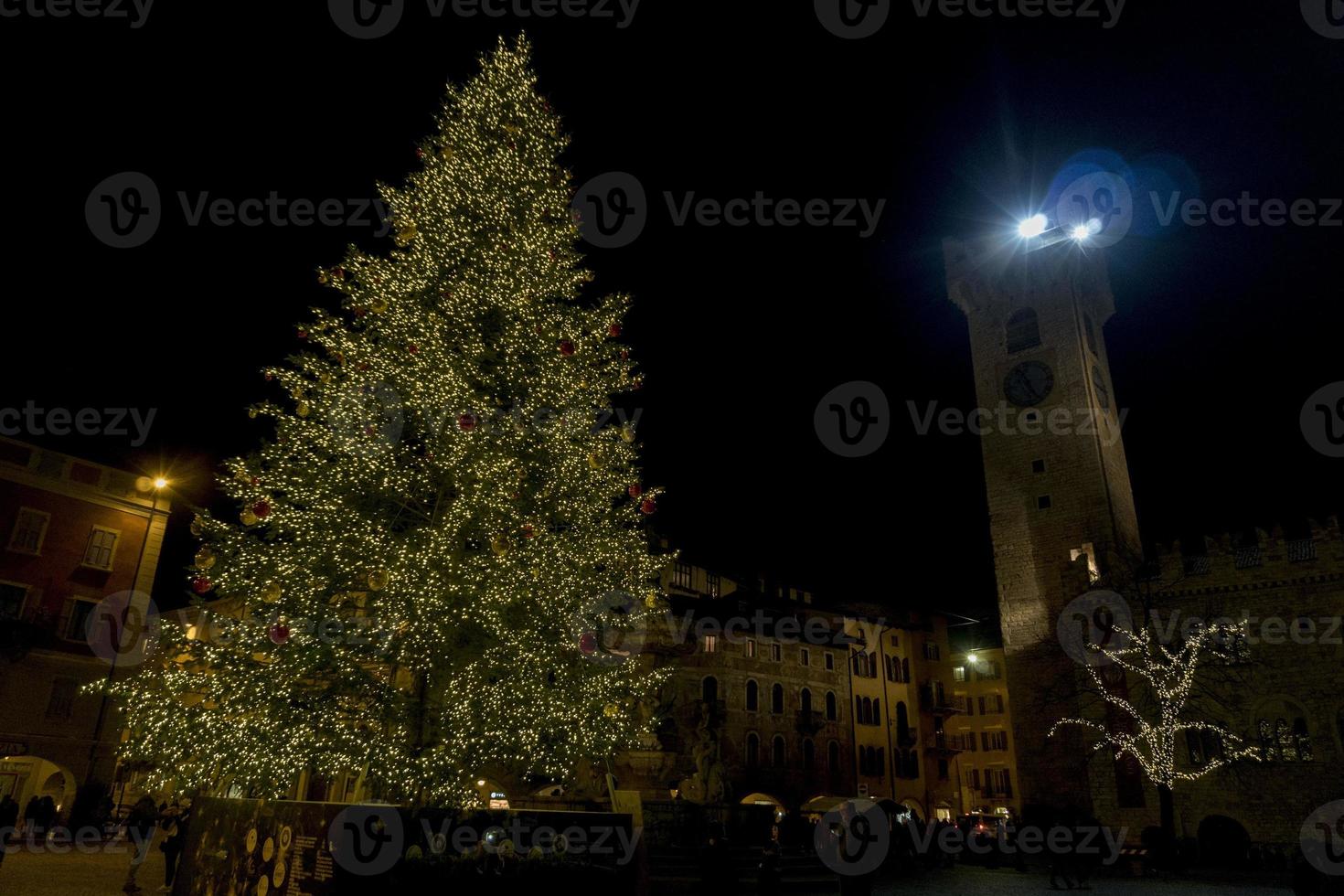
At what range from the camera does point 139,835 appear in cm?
1372

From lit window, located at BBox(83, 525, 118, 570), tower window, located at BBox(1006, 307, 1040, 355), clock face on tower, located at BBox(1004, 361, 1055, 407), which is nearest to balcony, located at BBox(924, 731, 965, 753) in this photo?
clock face on tower, located at BBox(1004, 361, 1055, 407)

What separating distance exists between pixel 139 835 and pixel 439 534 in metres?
8.17

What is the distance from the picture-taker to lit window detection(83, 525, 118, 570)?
26.0 meters

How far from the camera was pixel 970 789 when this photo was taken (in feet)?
163

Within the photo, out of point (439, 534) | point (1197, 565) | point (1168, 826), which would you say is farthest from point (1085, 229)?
point (439, 534)

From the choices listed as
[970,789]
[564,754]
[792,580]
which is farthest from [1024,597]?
[564,754]

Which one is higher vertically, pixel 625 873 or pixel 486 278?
pixel 486 278

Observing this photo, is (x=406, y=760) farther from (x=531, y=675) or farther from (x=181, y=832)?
(x=181, y=832)

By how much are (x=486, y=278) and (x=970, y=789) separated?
4886 cm

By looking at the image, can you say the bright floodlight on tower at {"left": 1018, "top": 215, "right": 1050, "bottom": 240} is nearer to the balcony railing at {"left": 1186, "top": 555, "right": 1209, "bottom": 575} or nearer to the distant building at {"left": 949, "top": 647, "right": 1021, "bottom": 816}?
the balcony railing at {"left": 1186, "top": 555, "right": 1209, "bottom": 575}

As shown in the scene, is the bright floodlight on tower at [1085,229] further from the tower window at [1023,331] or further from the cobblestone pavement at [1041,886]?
the cobblestone pavement at [1041,886]

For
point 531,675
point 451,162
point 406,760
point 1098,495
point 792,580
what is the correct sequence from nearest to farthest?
point 406,760
point 531,675
point 451,162
point 1098,495
point 792,580

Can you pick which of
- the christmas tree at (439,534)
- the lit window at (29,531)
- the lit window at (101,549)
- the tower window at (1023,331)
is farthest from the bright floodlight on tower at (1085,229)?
the lit window at (29,531)

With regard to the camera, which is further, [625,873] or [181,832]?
[181,832]
